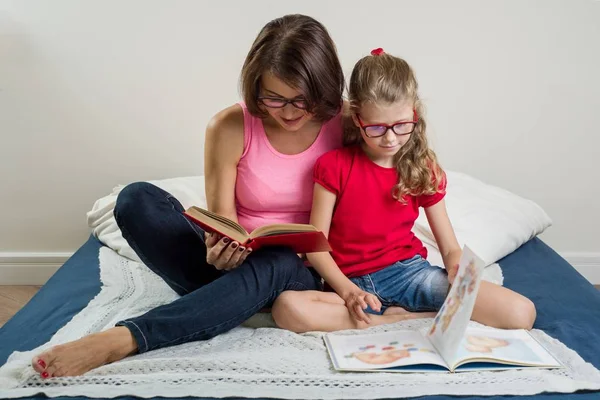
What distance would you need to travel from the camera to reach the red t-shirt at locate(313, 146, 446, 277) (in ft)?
5.86

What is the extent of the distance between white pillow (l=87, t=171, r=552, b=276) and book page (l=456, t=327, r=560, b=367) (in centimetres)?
47

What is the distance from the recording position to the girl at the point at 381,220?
1657 mm

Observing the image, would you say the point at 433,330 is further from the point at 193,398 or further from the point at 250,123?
the point at 250,123

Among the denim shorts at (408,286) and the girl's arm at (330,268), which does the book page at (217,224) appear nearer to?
the girl's arm at (330,268)

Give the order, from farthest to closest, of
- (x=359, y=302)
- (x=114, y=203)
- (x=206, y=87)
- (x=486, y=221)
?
1. (x=206, y=87)
2. (x=114, y=203)
3. (x=486, y=221)
4. (x=359, y=302)

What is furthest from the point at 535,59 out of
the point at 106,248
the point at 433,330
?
the point at 106,248

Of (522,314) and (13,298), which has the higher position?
(522,314)

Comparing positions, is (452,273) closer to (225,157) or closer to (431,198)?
(431,198)

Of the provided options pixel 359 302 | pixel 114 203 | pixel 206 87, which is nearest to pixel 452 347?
pixel 359 302

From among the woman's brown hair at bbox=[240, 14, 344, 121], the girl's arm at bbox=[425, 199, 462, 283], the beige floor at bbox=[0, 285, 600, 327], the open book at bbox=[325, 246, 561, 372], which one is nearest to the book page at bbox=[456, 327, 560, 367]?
the open book at bbox=[325, 246, 561, 372]

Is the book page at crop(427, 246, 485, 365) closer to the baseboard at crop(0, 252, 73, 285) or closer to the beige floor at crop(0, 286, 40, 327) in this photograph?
the beige floor at crop(0, 286, 40, 327)

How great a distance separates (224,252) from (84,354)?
345 mm

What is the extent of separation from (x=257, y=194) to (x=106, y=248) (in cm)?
67

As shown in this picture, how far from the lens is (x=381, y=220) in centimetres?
180
